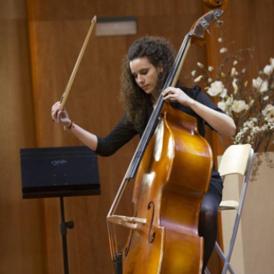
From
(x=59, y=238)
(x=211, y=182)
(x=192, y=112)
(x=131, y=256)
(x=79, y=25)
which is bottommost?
(x=59, y=238)

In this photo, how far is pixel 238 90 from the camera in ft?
12.6

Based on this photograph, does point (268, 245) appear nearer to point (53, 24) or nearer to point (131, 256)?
point (131, 256)

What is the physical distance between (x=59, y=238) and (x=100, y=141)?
148 cm

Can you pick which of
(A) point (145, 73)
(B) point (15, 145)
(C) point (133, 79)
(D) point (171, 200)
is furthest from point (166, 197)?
(B) point (15, 145)

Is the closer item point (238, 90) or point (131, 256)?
point (131, 256)

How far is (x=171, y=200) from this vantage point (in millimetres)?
2404

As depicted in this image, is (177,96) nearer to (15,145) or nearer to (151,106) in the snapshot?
(151,106)

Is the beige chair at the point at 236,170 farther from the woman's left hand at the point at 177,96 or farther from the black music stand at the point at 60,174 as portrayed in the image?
the black music stand at the point at 60,174

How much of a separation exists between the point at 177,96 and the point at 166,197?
0.37 meters

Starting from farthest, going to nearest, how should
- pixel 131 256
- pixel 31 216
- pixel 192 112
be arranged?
1. pixel 31 216
2. pixel 192 112
3. pixel 131 256

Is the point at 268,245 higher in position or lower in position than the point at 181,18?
lower

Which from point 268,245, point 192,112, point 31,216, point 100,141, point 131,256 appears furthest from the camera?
point 31,216

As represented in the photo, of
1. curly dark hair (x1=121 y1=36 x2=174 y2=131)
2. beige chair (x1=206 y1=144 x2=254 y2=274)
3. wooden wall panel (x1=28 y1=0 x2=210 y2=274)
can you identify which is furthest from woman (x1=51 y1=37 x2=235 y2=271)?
wooden wall panel (x1=28 y1=0 x2=210 y2=274)

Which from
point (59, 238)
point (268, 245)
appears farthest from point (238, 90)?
point (59, 238)
